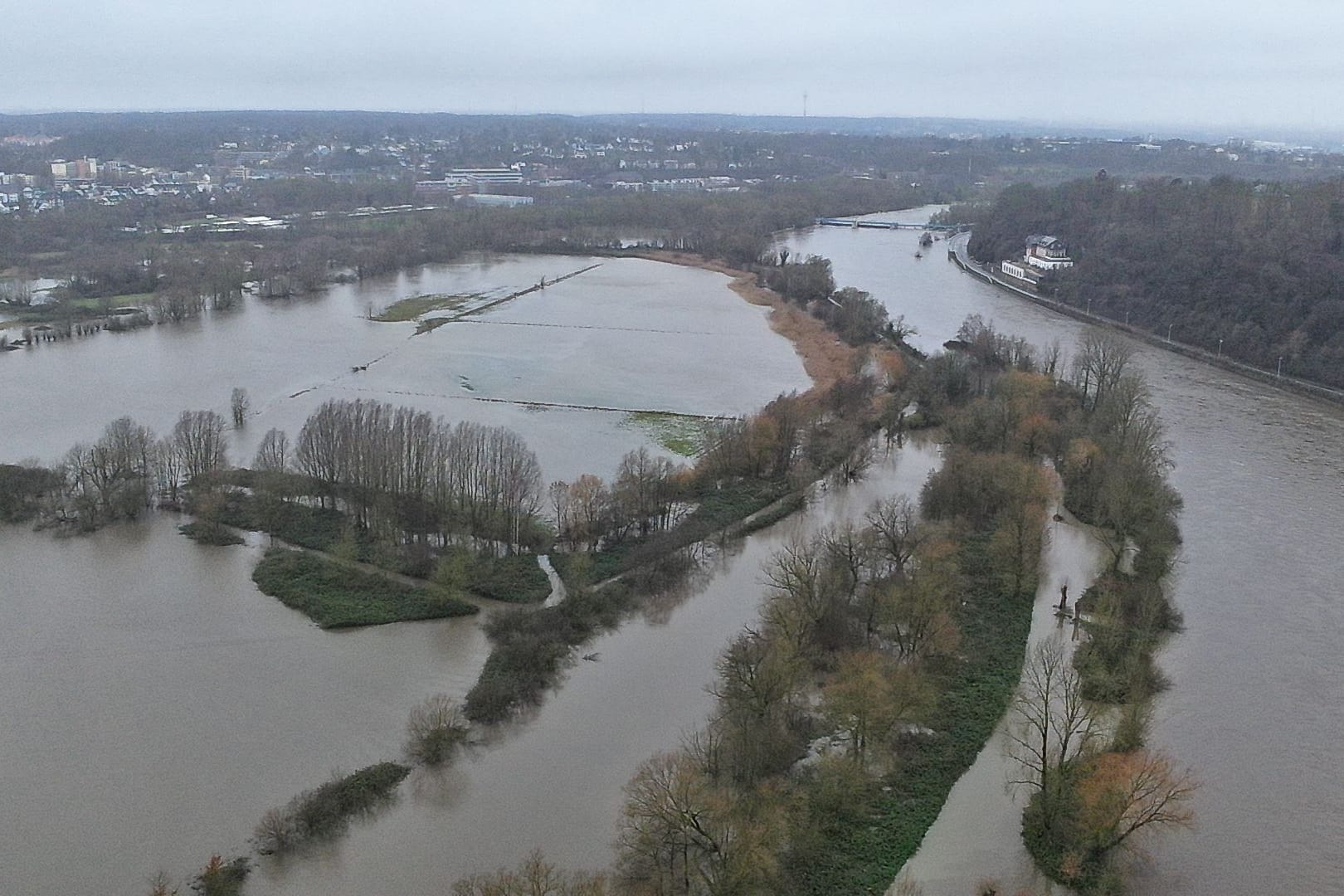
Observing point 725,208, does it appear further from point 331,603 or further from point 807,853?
point 807,853

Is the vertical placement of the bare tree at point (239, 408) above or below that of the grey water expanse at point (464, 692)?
above

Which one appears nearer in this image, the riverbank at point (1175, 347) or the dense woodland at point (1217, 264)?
the riverbank at point (1175, 347)

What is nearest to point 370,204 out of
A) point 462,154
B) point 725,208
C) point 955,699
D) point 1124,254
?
point 725,208

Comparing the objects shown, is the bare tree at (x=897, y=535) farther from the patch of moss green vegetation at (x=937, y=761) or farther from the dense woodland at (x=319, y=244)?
the dense woodland at (x=319, y=244)

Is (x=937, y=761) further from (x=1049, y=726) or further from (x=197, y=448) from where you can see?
(x=197, y=448)

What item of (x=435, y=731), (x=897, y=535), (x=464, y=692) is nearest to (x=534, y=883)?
(x=435, y=731)

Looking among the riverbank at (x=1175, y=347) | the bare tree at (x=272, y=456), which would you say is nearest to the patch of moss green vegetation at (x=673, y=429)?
the bare tree at (x=272, y=456)

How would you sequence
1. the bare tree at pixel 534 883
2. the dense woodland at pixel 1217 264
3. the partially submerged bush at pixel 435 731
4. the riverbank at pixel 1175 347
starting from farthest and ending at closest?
the dense woodland at pixel 1217 264 → the riverbank at pixel 1175 347 → the partially submerged bush at pixel 435 731 → the bare tree at pixel 534 883

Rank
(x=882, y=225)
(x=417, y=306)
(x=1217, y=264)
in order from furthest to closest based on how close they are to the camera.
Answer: (x=882, y=225), (x=417, y=306), (x=1217, y=264)
